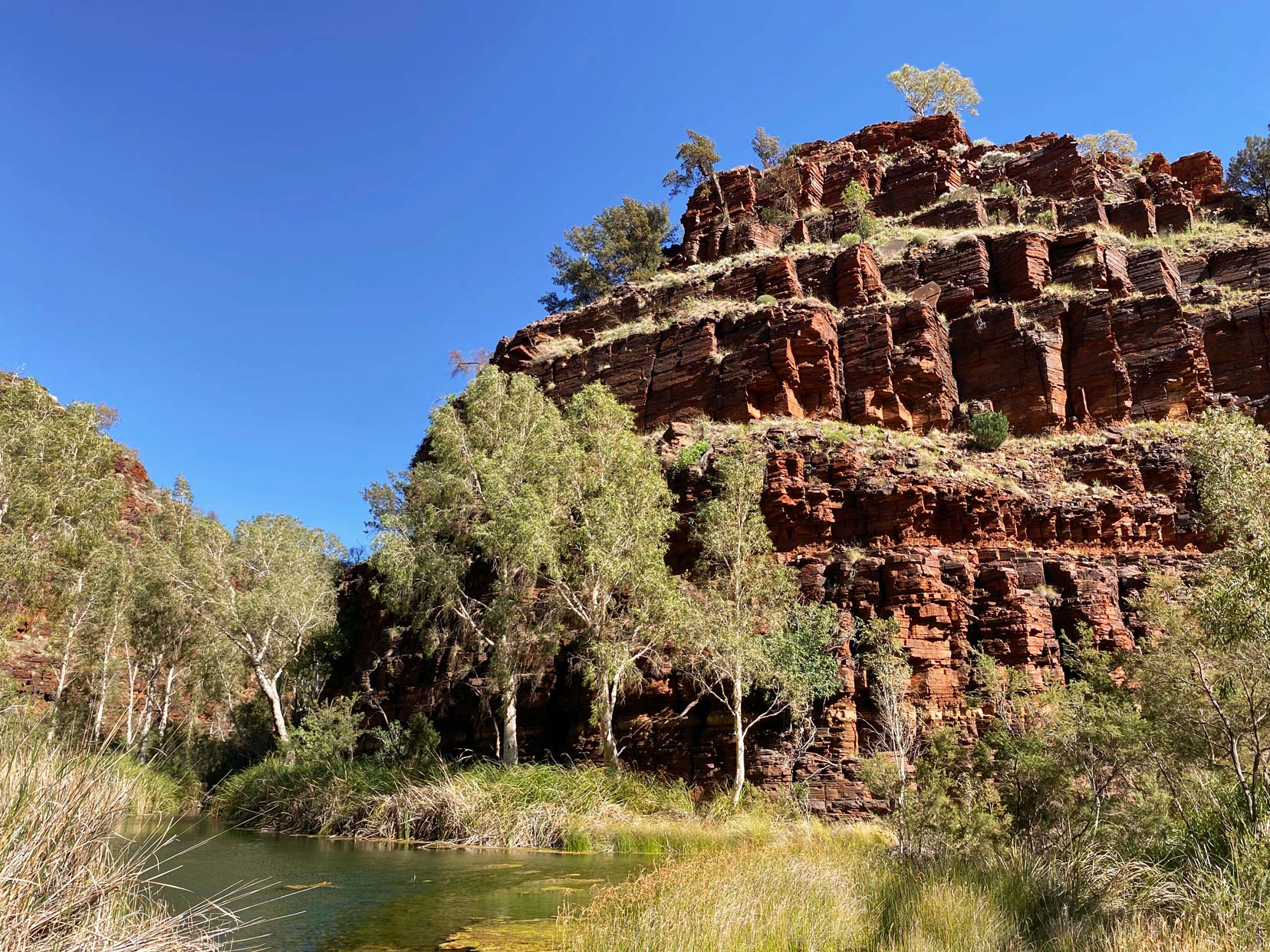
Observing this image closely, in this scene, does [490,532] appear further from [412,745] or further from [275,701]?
[275,701]

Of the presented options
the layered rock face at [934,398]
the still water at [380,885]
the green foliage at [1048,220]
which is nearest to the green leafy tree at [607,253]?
the layered rock face at [934,398]

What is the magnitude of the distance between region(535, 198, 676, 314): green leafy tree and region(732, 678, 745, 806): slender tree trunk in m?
48.4

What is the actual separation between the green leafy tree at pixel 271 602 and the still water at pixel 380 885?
12.7 metres

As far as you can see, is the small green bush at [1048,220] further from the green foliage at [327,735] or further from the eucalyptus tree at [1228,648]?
the green foliage at [327,735]

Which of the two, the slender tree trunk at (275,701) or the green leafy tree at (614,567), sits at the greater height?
the green leafy tree at (614,567)

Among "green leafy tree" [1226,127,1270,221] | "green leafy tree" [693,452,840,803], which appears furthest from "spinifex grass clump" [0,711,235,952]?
"green leafy tree" [1226,127,1270,221]

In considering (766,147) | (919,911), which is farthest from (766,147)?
(919,911)

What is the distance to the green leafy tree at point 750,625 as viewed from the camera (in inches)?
955

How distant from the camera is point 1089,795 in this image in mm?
14984

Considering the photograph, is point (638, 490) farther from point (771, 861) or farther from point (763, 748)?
point (771, 861)

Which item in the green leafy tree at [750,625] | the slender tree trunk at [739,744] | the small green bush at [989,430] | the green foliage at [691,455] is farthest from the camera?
the small green bush at [989,430]

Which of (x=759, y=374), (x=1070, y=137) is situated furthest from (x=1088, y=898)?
(x=1070, y=137)

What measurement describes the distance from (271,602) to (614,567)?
1810 cm

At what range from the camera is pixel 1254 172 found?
5225 cm
